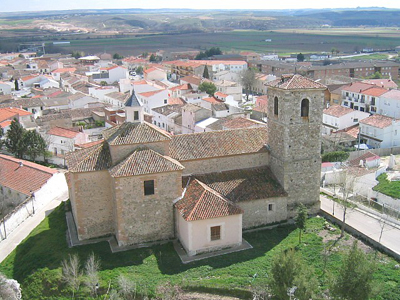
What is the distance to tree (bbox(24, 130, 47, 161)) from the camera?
142 ft

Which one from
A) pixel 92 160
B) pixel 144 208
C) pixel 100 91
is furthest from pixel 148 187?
pixel 100 91

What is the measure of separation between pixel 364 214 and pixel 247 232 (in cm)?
819

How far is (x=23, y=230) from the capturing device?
1150 inches

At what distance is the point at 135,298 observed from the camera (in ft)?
68.9

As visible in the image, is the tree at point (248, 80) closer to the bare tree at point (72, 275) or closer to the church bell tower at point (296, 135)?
the church bell tower at point (296, 135)

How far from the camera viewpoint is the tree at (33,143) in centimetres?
4316

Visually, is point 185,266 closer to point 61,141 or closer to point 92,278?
point 92,278

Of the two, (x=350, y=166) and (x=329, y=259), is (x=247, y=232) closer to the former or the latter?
(x=329, y=259)

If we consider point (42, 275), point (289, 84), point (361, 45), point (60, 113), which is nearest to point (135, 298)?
point (42, 275)

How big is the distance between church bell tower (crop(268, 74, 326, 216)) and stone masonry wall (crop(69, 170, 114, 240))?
34.8 ft

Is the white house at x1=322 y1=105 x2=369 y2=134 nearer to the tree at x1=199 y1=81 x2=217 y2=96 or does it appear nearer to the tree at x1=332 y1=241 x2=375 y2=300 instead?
the tree at x1=199 y1=81 x2=217 y2=96

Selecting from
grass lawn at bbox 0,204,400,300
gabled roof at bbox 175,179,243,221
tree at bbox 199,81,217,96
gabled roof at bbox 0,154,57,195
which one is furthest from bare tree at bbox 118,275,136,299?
tree at bbox 199,81,217,96

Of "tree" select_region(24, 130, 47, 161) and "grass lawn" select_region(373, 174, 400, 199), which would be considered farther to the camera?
"tree" select_region(24, 130, 47, 161)

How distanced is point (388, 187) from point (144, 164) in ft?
68.9
